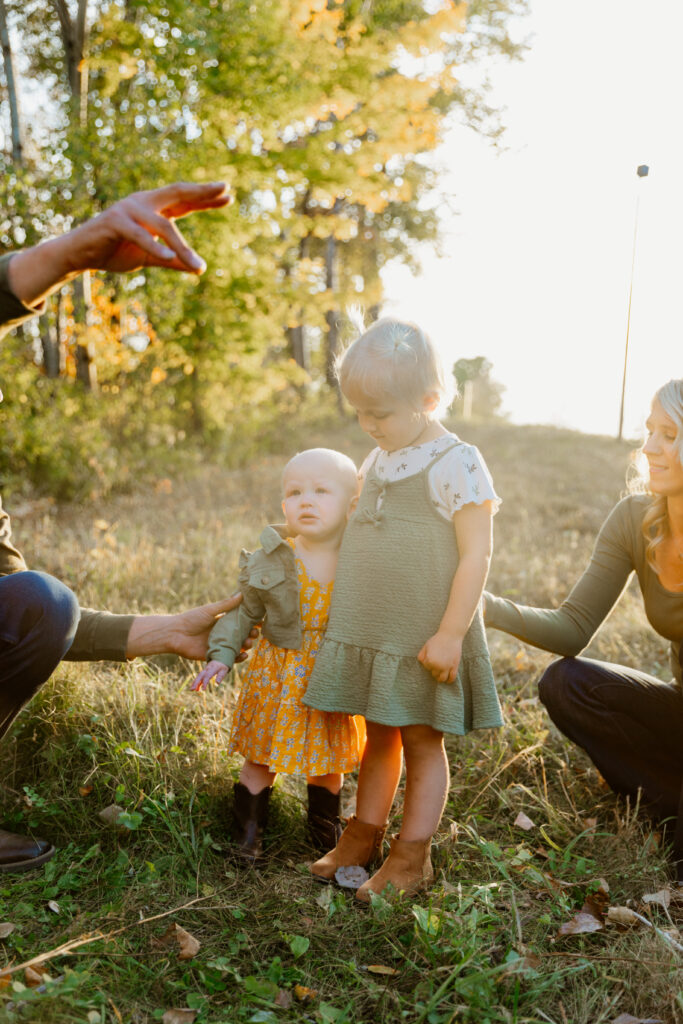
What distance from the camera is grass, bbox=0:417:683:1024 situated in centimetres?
181

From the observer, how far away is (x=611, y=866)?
2.42 metres

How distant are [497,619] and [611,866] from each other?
31.9 inches

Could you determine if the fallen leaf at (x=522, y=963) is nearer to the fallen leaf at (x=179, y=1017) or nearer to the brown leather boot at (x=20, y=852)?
the fallen leaf at (x=179, y=1017)

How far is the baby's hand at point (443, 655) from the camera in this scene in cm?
217

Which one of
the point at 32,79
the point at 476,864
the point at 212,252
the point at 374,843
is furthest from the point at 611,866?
the point at 32,79

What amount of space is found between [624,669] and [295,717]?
4.03 ft

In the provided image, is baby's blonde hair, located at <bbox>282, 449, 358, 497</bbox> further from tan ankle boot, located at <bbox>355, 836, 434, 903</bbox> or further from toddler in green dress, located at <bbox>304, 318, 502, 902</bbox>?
tan ankle boot, located at <bbox>355, 836, 434, 903</bbox>

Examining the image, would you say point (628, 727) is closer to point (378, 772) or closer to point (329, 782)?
point (378, 772)

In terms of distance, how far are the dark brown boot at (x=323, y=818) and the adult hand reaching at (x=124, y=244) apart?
1.62m

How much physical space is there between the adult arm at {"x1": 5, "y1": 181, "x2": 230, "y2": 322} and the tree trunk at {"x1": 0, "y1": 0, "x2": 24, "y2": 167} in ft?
22.0

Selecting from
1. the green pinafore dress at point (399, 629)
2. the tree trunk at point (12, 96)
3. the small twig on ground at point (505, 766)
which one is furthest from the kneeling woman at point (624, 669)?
the tree trunk at point (12, 96)

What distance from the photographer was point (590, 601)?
2.79 metres

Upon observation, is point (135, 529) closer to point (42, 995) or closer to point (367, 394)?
point (367, 394)

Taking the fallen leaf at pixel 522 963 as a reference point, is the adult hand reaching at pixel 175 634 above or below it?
above
